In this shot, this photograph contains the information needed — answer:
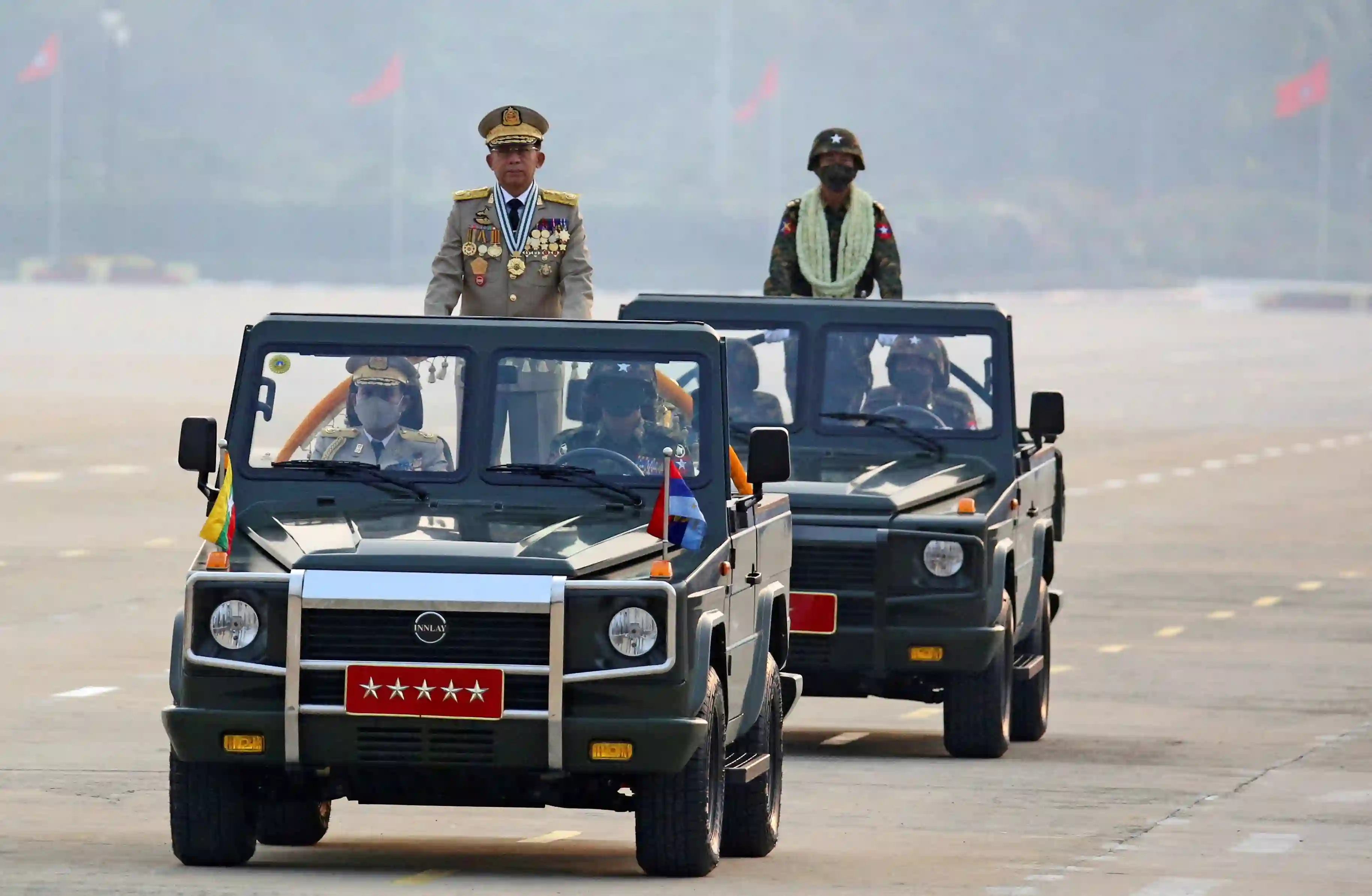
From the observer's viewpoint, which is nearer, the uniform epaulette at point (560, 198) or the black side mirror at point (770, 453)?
the black side mirror at point (770, 453)

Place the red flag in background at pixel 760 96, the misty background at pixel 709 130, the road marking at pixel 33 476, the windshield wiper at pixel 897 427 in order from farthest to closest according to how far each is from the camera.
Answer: the red flag in background at pixel 760 96, the misty background at pixel 709 130, the road marking at pixel 33 476, the windshield wiper at pixel 897 427

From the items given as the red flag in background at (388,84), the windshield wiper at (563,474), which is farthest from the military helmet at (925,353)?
the red flag in background at (388,84)

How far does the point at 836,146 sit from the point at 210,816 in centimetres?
679

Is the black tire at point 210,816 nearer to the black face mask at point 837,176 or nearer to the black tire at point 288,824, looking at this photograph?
the black tire at point 288,824

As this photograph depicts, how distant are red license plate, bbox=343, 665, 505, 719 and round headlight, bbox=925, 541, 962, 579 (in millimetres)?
4761

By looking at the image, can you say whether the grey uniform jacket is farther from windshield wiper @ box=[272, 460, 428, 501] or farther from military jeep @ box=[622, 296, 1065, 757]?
windshield wiper @ box=[272, 460, 428, 501]

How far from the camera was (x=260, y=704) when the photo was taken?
29.9ft

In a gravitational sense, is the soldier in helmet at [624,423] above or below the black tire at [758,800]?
above

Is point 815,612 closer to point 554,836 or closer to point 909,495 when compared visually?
point 909,495

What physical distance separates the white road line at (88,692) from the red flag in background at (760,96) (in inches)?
4843

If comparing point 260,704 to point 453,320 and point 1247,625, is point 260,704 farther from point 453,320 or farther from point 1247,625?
point 1247,625

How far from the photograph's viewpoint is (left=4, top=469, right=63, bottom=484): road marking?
1291 inches

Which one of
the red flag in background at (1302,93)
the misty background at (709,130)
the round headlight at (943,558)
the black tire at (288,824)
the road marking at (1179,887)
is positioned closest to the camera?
the road marking at (1179,887)

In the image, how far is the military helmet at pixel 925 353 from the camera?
14578 millimetres
